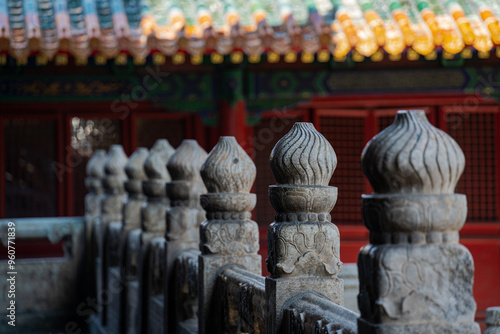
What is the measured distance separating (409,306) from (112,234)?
6.18 m

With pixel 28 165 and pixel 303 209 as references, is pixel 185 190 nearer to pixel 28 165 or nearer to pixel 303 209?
pixel 303 209

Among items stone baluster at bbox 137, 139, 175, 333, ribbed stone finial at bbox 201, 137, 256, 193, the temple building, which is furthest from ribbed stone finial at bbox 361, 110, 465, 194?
the temple building

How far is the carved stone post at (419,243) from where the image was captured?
2.08m

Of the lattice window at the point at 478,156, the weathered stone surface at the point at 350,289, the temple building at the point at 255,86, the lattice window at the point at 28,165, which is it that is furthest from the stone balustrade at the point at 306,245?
the lattice window at the point at 478,156

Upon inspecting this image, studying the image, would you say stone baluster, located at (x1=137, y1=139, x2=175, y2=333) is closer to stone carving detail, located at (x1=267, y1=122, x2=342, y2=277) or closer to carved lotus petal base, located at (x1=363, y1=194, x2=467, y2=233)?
stone carving detail, located at (x1=267, y1=122, x2=342, y2=277)

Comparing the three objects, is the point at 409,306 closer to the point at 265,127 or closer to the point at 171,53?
the point at 171,53

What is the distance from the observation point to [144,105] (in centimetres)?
1011

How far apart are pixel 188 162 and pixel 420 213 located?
3358 millimetres

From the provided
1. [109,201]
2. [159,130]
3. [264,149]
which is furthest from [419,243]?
[159,130]

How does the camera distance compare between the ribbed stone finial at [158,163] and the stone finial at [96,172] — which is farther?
A: the stone finial at [96,172]

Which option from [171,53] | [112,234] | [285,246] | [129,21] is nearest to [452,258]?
[285,246]

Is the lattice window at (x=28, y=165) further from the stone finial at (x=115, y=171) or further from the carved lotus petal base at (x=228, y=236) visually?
the carved lotus petal base at (x=228, y=236)

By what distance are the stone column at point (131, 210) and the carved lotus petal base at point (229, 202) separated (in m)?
2.95

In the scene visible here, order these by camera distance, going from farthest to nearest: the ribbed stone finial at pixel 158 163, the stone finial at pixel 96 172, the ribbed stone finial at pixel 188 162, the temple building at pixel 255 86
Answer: the stone finial at pixel 96 172 < the temple building at pixel 255 86 < the ribbed stone finial at pixel 158 163 < the ribbed stone finial at pixel 188 162
